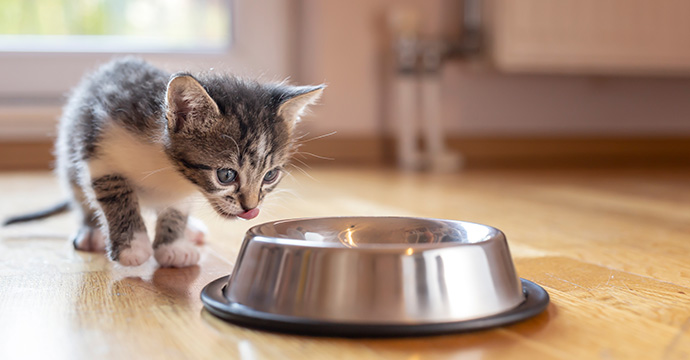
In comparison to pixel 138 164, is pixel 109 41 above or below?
above

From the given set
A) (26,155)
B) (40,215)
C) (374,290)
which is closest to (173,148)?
(374,290)

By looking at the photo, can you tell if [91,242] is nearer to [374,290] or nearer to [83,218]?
[83,218]

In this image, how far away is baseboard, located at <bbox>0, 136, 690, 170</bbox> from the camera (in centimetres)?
319

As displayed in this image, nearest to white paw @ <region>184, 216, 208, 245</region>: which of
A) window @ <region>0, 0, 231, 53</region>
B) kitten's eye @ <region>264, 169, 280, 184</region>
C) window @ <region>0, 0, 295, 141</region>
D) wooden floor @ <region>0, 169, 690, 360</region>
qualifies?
wooden floor @ <region>0, 169, 690, 360</region>

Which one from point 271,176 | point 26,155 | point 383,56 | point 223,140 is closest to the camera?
point 223,140

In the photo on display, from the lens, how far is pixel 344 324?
80 cm

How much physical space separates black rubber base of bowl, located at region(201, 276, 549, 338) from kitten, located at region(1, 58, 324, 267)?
32cm

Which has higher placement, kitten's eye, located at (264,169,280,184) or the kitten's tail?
kitten's eye, located at (264,169,280,184)

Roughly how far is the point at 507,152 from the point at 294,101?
258cm

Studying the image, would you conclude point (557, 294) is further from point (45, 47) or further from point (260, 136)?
point (45, 47)

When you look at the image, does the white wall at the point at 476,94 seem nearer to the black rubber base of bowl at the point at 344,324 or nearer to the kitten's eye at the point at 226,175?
the kitten's eye at the point at 226,175

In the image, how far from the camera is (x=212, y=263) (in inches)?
50.9

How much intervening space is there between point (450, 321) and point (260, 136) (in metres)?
0.50

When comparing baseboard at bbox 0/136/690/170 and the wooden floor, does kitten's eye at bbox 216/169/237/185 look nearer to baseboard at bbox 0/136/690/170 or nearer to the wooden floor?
the wooden floor
